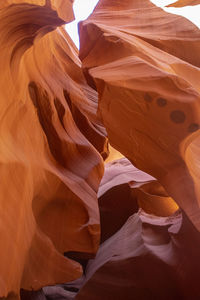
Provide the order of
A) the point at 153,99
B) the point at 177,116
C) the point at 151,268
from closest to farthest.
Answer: the point at 177,116 → the point at 153,99 → the point at 151,268

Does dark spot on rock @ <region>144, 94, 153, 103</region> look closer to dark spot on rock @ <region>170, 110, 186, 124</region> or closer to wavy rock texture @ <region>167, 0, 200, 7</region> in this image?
dark spot on rock @ <region>170, 110, 186, 124</region>

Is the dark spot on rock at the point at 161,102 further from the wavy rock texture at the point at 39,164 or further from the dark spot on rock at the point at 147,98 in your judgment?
the wavy rock texture at the point at 39,164

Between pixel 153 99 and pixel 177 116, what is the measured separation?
1.59 ft

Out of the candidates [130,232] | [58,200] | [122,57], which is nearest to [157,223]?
[130,232]

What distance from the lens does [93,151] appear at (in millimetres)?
7680

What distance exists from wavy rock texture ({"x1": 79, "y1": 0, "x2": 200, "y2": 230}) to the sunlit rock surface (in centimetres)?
2

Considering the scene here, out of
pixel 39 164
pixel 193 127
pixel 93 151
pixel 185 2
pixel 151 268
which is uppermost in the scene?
pixel 185 2

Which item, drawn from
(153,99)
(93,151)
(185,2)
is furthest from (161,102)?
(185,2)

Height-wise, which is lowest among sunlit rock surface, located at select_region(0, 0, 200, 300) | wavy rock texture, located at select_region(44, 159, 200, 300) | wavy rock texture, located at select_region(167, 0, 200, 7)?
wavy rock texture, located at select_region(44, 159, 200, 300)

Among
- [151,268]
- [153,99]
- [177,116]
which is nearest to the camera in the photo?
[177,116]

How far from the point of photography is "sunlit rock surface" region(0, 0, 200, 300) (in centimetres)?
429

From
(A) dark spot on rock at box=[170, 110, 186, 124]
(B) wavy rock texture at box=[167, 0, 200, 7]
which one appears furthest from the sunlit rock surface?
(B) wavy rock texture at box=[167, 0, 200, 7]

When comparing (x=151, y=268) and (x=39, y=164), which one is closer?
(x=39, y=164)

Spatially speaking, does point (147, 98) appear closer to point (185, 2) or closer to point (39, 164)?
point (39, 164)
